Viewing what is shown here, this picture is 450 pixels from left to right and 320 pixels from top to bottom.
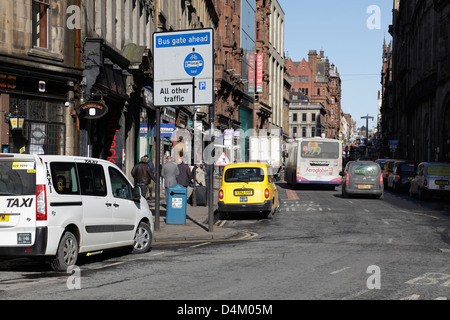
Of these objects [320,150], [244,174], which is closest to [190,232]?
[244,174]

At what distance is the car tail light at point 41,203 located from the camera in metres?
9.34

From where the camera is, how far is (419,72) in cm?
7112

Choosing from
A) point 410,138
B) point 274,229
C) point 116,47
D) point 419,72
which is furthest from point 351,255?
point 410,138

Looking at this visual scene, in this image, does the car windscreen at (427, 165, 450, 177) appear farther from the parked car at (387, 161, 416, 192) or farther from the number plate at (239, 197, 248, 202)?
the number plate at (239, 197, 248, 202)

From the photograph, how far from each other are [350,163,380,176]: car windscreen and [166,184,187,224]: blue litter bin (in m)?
14.4

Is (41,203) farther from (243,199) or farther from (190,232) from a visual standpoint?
(243,199)

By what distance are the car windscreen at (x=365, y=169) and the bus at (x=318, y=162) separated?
7829 millimetres

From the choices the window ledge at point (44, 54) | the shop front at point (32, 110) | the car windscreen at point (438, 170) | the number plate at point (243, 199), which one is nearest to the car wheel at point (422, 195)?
the car windscreen at point (438, 170)

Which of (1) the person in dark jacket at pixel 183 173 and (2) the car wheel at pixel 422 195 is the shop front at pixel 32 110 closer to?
(1) the person in dark jacket at pixel 183 173

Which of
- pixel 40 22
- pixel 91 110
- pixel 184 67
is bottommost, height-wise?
pixel 91 110

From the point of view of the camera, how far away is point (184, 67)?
53.2ft

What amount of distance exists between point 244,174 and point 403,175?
64.7 ft

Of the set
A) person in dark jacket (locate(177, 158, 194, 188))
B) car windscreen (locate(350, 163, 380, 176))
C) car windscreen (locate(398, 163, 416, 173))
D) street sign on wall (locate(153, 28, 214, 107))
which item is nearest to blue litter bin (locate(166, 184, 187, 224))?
street sign on wall (locate(153, 28, 214, 107))
